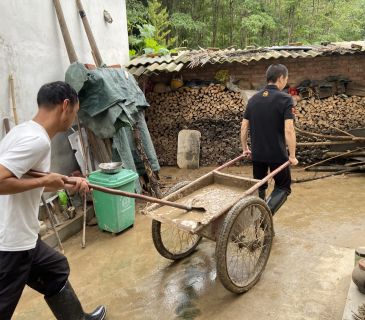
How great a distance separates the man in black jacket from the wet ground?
80cm

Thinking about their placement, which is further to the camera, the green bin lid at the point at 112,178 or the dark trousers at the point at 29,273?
the green bin lid at the point at 112,178

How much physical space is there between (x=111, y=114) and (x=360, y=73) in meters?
5.49

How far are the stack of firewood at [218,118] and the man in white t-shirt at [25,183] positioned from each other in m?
5.64

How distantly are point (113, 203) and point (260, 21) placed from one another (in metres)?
13.0

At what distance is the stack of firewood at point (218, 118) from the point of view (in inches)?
287

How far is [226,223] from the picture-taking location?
9.93 feet

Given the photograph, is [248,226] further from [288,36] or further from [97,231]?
[288,36]

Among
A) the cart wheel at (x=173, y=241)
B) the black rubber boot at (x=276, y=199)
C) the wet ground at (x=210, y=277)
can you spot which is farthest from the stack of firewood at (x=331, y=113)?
the cart wheel at (x=173, y=241)

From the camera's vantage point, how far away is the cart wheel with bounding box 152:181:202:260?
12.0 ft

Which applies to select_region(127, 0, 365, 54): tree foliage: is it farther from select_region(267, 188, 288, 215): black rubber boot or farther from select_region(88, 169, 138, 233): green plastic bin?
select_region(267, 188, 288, 215): black rubber boot

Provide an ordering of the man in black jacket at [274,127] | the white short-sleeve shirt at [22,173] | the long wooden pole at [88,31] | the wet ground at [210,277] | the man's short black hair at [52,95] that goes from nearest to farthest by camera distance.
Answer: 1. the white short-sleeve shirt at [22,173]
2. the man's short black hair at [52,95]
3. the wet ground at [210,277]
4. the man in black jacket at [274,127]
5. the long wooden pole at [88,31]

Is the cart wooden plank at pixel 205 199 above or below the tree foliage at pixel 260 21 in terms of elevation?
below

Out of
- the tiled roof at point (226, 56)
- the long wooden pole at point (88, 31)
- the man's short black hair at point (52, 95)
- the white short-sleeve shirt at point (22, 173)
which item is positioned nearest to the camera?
the white short-sleeve shirt at point (22, 173)

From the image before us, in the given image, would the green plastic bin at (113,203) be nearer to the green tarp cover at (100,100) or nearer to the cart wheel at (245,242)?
the green tarp cover at (100,100)
